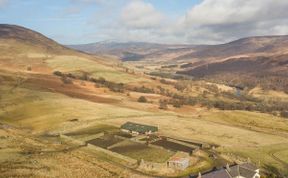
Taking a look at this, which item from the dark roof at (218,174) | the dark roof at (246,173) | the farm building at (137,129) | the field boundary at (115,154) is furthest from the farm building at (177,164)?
the farm building at (137,129)

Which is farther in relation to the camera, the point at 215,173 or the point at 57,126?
the point at 57,126

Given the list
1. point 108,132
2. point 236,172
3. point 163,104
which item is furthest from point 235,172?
point 163,104

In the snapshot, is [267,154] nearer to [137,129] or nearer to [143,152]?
[143,152]

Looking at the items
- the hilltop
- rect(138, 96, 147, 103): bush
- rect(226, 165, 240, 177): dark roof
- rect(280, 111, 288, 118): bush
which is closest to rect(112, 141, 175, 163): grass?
the hilltop

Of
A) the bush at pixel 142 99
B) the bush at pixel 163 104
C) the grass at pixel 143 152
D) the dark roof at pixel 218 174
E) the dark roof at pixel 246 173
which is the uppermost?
the bush at pixel 142 99

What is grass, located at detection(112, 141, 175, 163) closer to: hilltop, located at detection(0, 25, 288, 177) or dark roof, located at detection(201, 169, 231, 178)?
hilltop, located at detection(0, 25, 288, 177)

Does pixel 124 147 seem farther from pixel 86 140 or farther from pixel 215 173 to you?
pixel 215 173

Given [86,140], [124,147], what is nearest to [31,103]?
→ [86,140]

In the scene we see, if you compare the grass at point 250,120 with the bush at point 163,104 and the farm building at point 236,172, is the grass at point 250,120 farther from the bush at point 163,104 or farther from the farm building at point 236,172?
the farm building at point 236,172
